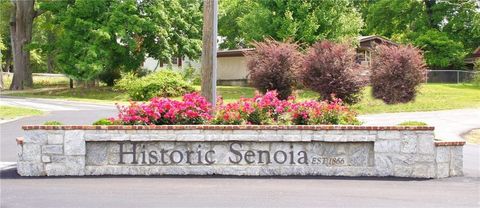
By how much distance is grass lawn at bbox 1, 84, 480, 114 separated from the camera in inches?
1064

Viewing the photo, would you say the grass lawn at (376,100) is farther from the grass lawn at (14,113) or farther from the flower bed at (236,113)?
the flower bed at (236,113)

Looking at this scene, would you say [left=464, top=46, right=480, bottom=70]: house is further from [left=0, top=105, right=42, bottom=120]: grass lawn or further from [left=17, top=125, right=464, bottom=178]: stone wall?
[left=17, top=125, right=464, bottom=178]: stone wall

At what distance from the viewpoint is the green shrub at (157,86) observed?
37250 millimetres

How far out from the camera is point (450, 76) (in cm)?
4728

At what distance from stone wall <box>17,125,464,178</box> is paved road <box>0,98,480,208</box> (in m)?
0.27

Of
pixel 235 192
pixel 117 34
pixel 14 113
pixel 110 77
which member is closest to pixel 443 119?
pixel 235 192

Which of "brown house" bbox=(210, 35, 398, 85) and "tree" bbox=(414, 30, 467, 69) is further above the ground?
"tree" bbox=(414, 30, 467, 69)

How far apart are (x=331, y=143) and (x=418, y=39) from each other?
4116 cm

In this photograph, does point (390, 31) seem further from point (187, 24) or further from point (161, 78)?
point (161, 78)

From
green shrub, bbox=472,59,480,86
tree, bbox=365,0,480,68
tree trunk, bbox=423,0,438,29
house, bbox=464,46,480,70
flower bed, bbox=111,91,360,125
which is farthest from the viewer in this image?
house, bbox=464,46,480,70

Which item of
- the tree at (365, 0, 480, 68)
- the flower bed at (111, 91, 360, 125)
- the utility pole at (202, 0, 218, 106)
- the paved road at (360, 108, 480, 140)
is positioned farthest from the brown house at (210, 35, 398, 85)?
the flower bed at (111, 91, 360, 125)

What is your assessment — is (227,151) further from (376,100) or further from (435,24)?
(435,24)

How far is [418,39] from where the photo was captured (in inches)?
1912

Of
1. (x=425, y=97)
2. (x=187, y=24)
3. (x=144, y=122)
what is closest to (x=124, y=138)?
(x=144, y=122)
